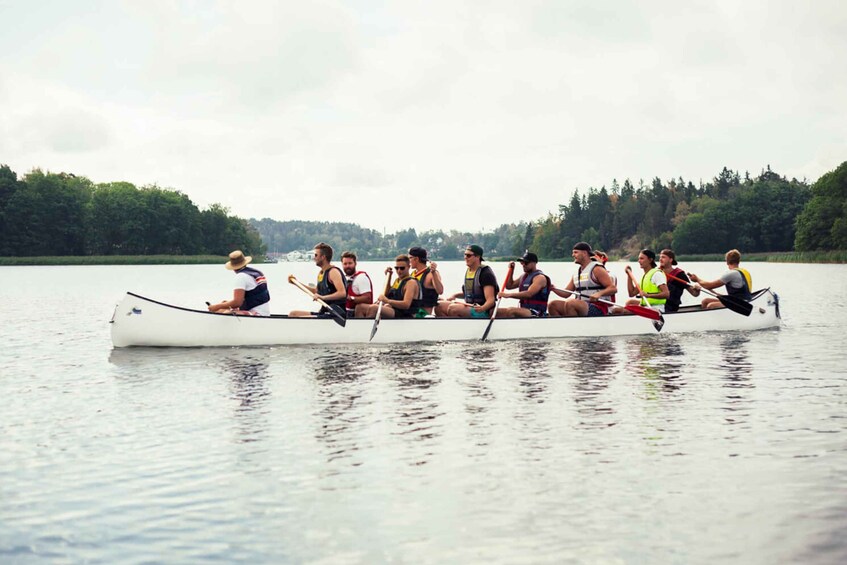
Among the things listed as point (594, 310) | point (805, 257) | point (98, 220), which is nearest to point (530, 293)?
point (594, 310)

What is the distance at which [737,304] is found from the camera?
20031 mm

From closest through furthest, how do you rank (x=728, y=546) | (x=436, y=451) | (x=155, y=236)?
1. (x=728, y=546)
2. (x=436, y=451)
3. (x=155, y=236)

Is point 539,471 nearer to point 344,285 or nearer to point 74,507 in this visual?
point 74,507

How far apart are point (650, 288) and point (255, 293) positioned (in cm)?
859

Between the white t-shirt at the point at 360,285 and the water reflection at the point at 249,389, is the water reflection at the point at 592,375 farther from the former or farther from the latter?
the white t-shirt at the point at 360,285

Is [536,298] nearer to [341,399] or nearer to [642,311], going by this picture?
[642,311]

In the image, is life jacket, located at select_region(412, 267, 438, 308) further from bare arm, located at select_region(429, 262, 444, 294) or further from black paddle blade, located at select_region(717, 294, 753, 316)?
black paddle blade, located at select_region(717, 294, 753, 316)

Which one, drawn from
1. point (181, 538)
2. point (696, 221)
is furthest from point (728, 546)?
point (696, 221)

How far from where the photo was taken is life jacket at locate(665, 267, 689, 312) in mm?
19406

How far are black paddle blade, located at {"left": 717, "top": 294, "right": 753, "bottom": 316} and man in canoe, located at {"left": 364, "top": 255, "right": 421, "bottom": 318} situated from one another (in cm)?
728

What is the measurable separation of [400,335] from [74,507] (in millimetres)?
10847

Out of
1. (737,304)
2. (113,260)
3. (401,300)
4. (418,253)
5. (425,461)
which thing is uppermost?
(113,260)

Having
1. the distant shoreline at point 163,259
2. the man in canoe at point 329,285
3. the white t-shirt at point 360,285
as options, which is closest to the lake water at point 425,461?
the man in canoe at point 329,285

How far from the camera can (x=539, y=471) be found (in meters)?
7.54
